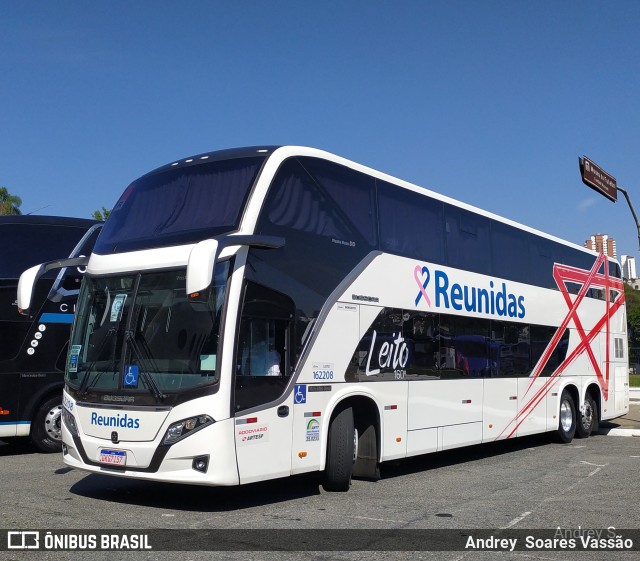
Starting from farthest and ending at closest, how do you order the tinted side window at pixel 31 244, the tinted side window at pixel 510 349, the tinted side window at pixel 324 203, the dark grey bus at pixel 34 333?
the tinted side window at pixel 510 349 < the tinted side window at pixel 31 244 < the dark grey bus at pixel 34 333 < the tinted side window at pixel 324 203

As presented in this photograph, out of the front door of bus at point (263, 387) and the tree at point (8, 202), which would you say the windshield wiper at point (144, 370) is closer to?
the front door of bus at point (263, 387)

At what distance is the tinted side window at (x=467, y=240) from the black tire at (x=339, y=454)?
367cm

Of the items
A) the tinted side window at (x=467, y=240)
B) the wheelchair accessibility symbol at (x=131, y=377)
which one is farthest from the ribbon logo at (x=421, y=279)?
the wheelchair accessibility symbol at (x=131, y=377)

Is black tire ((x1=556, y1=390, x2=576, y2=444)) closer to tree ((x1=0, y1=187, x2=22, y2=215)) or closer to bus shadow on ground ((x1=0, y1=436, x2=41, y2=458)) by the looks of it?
bus shadow on ground ((x1=0, y1=436, x2=41, y2=458))

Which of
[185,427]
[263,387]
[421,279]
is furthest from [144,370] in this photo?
[421,279]

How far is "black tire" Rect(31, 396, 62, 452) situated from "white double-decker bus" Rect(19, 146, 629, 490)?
4.24 m

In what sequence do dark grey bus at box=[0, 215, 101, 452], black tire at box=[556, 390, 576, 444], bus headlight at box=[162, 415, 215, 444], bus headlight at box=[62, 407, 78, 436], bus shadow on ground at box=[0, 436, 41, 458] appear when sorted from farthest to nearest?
black tire at box=[556, 390, 576, 444] → bus shadow on ground at box=[0, 436, 41, 458] → dark grey bus at box=[0, 215, 101, 452] → bus headlight at box=[62, 407, 78, 436] → bus headlight at box=[162, 415, 215, 444]

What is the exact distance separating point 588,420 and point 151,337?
39.4 feet

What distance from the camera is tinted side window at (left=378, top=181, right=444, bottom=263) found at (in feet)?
35.0

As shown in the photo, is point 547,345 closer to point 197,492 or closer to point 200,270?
point 197,492

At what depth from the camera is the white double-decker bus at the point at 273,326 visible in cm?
786

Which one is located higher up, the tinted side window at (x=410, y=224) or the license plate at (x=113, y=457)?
the tinted side window at (x=410, y=224)

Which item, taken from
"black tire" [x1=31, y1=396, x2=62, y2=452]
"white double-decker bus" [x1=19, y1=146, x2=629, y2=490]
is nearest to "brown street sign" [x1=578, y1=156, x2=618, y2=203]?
"white double-decker bus" [x1=19, y1=146, x2=629, y2=490]

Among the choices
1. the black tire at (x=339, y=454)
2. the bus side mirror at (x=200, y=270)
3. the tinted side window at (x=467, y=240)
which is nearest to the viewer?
the bus side mirror at (x=200, y=270)
